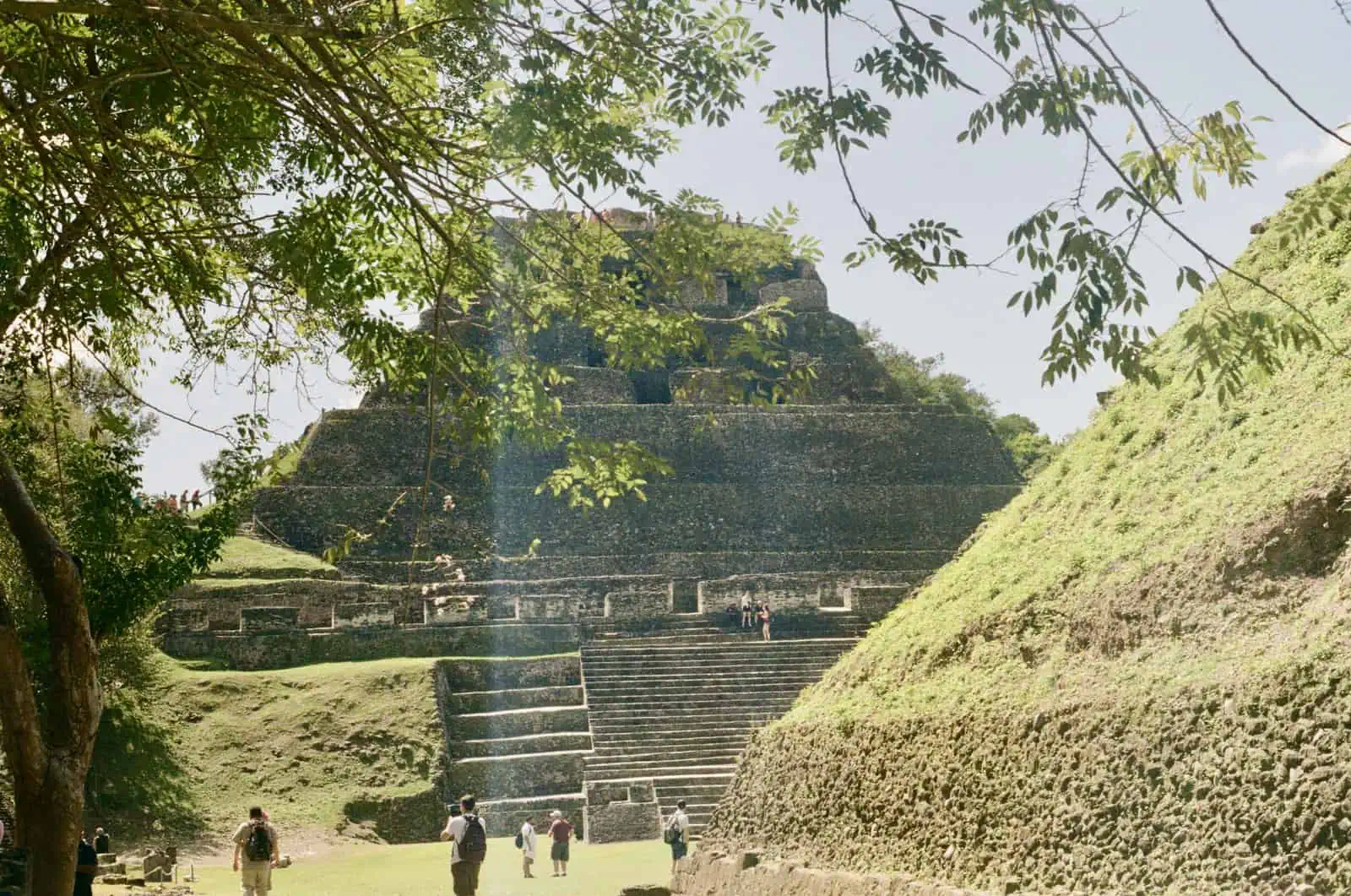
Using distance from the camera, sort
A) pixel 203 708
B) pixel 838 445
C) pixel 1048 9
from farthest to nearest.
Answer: pixel 838 445 < pixel 203 708 < pixel 1048 9

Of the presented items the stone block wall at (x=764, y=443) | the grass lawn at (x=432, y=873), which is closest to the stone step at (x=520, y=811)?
the grass lawn at (x=432, y=873)

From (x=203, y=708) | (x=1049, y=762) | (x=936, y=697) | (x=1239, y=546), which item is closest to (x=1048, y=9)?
(x=1239, y=546)

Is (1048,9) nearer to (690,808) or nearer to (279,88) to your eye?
(279,88)

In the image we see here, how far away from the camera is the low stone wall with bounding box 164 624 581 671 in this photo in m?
20.7

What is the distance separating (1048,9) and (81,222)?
4.30 m

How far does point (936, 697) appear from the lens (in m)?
8.96

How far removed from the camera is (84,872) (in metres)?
8.88

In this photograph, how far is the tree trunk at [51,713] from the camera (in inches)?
232

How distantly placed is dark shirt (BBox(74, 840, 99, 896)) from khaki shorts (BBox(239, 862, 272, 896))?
0.90m

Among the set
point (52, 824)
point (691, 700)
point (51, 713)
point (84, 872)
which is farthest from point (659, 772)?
point (52, 824)

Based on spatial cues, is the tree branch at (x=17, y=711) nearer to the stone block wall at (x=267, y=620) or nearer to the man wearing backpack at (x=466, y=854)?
the man wearing backpack at (x=466, y=854)

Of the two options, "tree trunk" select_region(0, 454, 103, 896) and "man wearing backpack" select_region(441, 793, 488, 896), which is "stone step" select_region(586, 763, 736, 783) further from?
"tree trunk" select_region(0, 454, 103, 896)

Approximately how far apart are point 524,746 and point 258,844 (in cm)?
909

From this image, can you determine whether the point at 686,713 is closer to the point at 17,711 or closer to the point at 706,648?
the point at 706,648
